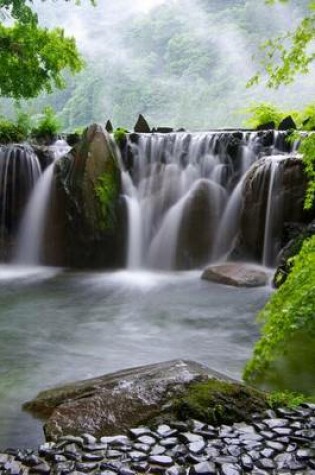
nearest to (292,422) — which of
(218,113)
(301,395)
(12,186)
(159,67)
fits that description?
(301,395)

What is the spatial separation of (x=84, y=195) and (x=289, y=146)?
217 inches

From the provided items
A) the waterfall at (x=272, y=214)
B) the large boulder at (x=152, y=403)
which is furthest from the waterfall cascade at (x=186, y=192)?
the large boulder at (x=152, y=403)

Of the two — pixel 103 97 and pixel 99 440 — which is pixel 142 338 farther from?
pixel 103 97

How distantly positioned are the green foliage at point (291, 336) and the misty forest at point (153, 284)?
2 centimetres

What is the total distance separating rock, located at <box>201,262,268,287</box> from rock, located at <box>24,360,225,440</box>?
6069 mm

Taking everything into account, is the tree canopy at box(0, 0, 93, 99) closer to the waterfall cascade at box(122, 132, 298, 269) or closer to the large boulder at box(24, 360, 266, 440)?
the large boulder at box(24, 360, 266, 440)

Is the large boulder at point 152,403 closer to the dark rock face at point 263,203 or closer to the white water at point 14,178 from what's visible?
the dark rock face at point 263,203

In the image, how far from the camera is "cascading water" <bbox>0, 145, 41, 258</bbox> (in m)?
15.3

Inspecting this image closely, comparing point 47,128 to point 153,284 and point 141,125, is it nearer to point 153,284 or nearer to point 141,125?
point 141,125

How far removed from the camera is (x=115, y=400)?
4.82 metres

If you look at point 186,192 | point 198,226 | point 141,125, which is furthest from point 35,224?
point 141,125

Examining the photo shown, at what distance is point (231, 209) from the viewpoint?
13883 mm

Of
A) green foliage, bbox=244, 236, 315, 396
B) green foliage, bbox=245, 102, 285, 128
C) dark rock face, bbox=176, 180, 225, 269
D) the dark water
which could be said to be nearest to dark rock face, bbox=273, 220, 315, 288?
the dark water

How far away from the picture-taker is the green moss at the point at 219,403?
4.56m
